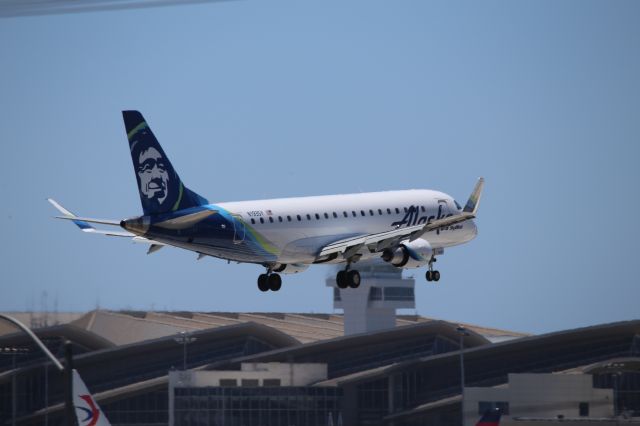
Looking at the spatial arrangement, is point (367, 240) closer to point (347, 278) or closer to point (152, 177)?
point (347, 278)

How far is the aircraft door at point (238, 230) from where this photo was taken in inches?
3179

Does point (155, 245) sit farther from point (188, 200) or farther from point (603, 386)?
point (603, 386)

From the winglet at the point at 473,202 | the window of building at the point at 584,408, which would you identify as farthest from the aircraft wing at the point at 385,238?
the window of building at the point at 584,408

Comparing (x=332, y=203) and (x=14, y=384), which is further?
(x=14, y=384)

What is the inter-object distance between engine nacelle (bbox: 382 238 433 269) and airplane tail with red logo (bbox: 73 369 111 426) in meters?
21.3

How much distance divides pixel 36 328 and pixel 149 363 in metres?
16.6

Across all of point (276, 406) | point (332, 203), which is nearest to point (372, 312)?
point (276, 406)

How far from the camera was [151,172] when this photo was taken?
262 ft

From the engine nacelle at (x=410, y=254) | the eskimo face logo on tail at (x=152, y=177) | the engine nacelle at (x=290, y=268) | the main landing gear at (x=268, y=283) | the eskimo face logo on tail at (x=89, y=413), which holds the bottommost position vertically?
the eskimo face logo on tail at (x=89, y=413)

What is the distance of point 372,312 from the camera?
193 metres

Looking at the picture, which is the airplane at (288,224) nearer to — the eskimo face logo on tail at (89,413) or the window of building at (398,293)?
the eskimo face logo on tail at (89,413)

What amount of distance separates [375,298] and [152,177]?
116 metres

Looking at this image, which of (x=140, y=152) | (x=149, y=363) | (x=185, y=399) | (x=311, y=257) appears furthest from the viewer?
(x=149, y=363)

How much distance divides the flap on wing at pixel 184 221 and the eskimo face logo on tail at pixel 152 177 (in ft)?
4.59
